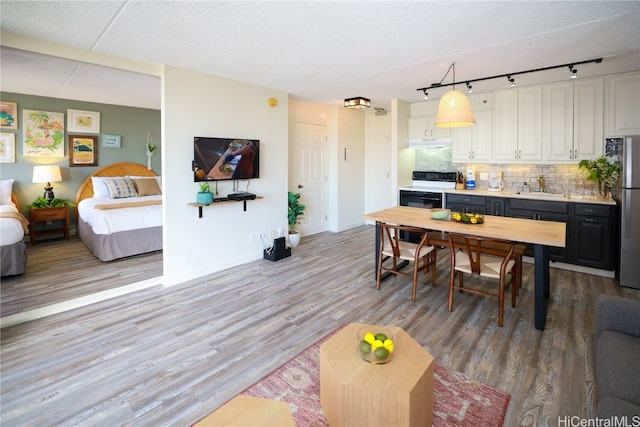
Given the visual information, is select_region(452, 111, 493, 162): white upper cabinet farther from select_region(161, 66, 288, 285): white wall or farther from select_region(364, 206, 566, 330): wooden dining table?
select_region(161, 66, 288, 285): white wall

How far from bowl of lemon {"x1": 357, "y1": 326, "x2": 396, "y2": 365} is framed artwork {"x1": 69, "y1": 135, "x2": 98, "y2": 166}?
632 cm

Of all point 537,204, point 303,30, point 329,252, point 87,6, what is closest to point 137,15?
point 87,6

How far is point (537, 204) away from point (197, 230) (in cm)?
445

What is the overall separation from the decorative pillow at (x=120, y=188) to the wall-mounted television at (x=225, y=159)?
106 inches

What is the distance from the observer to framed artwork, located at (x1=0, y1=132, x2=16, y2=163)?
524cm

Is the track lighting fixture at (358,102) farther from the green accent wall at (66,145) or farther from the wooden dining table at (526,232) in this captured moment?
the green accent wall at (66,145)

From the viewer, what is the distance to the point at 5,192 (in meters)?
5.15

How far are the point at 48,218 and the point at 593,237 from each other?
8.03 m

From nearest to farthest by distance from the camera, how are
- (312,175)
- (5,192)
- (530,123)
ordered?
(530,123) < (5,192) < (312,175)

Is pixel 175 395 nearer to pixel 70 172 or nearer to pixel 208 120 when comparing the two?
pixel 208 120

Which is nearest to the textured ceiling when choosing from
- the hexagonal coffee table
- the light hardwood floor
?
the hexagonal coffee table

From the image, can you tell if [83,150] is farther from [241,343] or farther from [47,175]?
[241,343]

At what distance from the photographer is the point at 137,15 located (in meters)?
2.50

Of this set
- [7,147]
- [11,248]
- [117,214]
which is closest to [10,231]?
[11,248]
